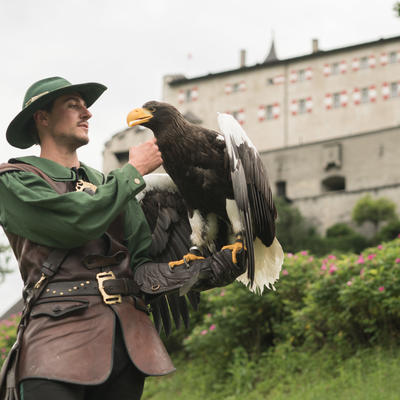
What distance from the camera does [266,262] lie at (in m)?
3.64

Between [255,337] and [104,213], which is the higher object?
[104,213]

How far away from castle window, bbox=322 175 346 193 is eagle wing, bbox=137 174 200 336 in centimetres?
3800

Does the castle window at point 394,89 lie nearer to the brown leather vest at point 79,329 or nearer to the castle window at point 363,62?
the castle window at point 363,62

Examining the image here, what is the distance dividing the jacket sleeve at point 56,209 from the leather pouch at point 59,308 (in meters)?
0.22

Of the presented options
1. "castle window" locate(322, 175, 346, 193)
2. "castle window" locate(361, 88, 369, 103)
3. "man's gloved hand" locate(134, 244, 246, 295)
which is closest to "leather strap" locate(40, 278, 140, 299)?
"man's gloved hand" locate(134, 244, 246, 295)

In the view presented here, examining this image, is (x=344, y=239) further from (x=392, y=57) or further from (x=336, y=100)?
(x=392, y=57)

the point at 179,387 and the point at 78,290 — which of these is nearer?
the point at 78,290

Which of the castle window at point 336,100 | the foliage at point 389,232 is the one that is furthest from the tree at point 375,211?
the castle window at point 336,100

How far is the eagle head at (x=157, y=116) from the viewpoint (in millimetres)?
3309

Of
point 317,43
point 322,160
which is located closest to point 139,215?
point 322,160

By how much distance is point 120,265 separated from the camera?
286cm

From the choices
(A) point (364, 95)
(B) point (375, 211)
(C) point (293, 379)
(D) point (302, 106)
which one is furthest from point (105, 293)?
(D) point (302, 106)

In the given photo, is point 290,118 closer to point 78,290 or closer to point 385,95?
point 385,95

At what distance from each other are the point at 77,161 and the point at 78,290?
68 centimetres
